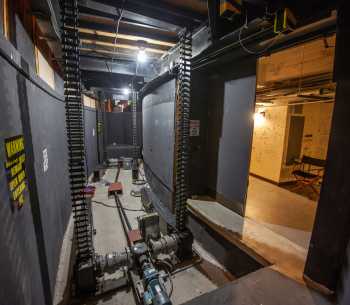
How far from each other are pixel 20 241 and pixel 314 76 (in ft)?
11.5

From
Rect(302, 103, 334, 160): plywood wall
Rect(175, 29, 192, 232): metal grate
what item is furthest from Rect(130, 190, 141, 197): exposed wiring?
Rect(302, 103, 334, 160): plywood wall

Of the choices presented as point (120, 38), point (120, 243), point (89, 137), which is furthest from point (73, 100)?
point (89, 137)

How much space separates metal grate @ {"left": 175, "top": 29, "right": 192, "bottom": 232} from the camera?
1924 millimetres

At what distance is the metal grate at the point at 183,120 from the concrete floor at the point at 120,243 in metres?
0.54

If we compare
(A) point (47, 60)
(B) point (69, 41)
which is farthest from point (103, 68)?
(B) point (69, 41)

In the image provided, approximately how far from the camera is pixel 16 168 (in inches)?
41.1

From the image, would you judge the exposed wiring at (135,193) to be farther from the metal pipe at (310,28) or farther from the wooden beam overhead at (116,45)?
the metal pipe at (310,28)

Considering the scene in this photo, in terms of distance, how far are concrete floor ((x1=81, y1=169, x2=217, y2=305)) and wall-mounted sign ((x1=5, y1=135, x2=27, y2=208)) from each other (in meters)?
1.29

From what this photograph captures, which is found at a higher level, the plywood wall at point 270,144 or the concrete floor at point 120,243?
the plywood wall at point 270,144

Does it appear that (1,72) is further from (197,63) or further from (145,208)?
(145,208)

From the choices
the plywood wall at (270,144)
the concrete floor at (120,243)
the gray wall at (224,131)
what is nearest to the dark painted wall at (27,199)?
the concrete floor at (120,243)

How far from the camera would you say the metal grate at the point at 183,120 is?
75.7 inches

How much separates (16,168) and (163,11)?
184 cm

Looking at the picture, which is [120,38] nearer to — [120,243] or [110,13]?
[110,13]
